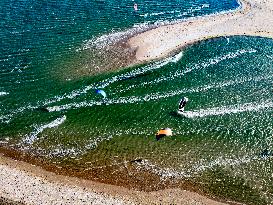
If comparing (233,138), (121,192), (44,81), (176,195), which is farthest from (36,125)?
(233,138)

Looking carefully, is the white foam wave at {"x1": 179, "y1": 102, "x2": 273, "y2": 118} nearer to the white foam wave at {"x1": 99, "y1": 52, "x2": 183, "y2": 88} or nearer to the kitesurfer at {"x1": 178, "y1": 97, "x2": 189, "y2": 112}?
the kitesurfer at {"x1": 178, "y1": 97, "x2": 189, "y2": 112}

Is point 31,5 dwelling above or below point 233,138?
above

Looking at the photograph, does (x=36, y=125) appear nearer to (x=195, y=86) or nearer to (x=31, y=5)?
(x=195, y=86)

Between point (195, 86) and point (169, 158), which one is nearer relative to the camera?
point (169, 158)

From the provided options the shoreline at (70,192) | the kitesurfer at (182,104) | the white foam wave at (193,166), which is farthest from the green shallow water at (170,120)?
the shoreline at (70,192)

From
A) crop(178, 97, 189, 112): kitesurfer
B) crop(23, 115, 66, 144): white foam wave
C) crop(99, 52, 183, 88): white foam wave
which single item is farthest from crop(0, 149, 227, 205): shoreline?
crop(99, 52, 183, 88): white foam wave

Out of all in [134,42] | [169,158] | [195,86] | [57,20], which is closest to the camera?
[169,158]
